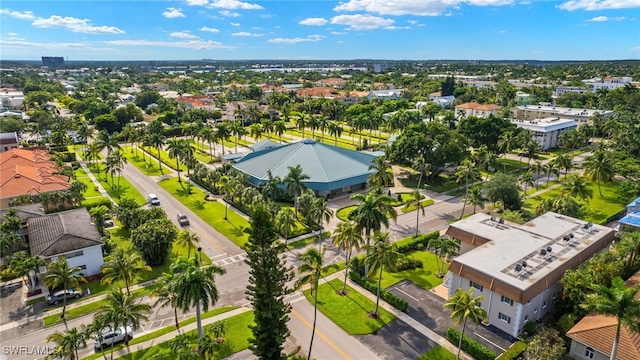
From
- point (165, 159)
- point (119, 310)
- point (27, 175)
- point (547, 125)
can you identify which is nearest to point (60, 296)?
point (119, 310)

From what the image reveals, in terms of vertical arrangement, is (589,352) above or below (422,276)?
above

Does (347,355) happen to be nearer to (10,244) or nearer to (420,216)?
(420,216)

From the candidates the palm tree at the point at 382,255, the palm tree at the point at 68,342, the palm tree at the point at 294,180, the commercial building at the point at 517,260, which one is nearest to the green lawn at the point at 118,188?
the palm tree at the point at 294,180

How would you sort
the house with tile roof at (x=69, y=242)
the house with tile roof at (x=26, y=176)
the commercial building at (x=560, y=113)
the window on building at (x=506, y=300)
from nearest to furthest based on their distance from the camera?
the window on building at (x=506, y=300), the house with tile roof at (x=69, y=242), the house with tile roof at (x=26, y=176), the commercial building at (x=560, y=113)

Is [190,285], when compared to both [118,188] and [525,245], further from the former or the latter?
[118,188]

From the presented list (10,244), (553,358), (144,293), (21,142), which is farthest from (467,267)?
(21,142)

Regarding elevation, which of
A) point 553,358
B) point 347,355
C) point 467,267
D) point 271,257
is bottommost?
point 347,355

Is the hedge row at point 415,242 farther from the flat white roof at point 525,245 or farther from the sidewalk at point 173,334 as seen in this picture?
the sidewalk at point 173,334
